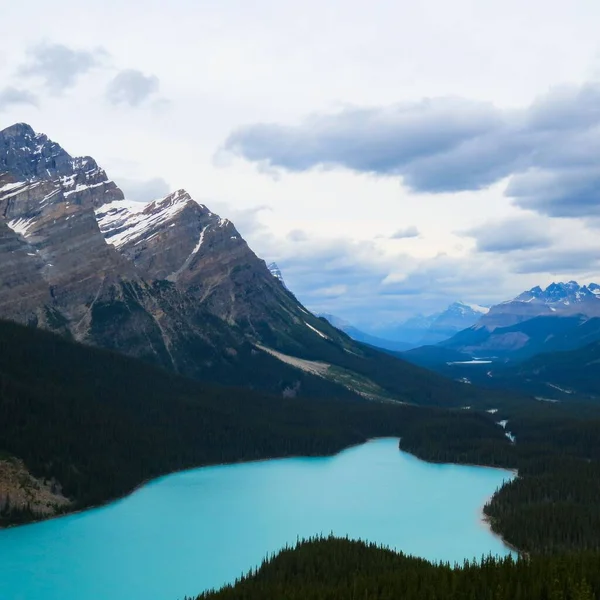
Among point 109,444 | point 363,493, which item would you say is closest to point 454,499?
point 363,493

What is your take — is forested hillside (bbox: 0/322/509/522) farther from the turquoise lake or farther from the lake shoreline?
the turquoise lake

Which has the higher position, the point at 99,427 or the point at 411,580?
the point at 99,427

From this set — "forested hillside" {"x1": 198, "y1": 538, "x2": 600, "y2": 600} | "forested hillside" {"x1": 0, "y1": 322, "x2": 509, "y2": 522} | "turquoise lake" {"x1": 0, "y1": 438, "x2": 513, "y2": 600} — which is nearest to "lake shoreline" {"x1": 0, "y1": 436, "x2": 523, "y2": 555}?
"forested hillside" {"x1": 0, "y1": 322, "x2": 509, "y2": 522}

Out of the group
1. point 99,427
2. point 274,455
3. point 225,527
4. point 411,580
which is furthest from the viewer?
point 274,455

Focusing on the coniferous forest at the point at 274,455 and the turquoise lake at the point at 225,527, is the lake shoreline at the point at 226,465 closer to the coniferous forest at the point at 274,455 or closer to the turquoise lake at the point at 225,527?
the coniferous forest at the point at 274,455

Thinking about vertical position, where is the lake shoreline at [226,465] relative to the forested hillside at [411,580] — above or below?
below

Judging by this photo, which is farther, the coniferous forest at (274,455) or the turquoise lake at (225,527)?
the turquoise lake at (225,527)

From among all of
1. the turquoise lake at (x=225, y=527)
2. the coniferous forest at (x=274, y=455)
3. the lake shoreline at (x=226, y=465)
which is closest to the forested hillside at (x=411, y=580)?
the coniferous forest at (x=274, y=455)

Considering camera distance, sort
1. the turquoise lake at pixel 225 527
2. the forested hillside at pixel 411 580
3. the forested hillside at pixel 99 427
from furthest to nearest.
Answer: the forested hillside at pixel 99 427 → the turquoise lake at pixel 225 527 → the forested hillside at pixel 411 580

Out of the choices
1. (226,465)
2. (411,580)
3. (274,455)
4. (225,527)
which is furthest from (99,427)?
(411,580)

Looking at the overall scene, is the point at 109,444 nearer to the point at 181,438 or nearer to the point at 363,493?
the point at 181,438

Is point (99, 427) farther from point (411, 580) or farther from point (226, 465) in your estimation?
point (411, 580)
